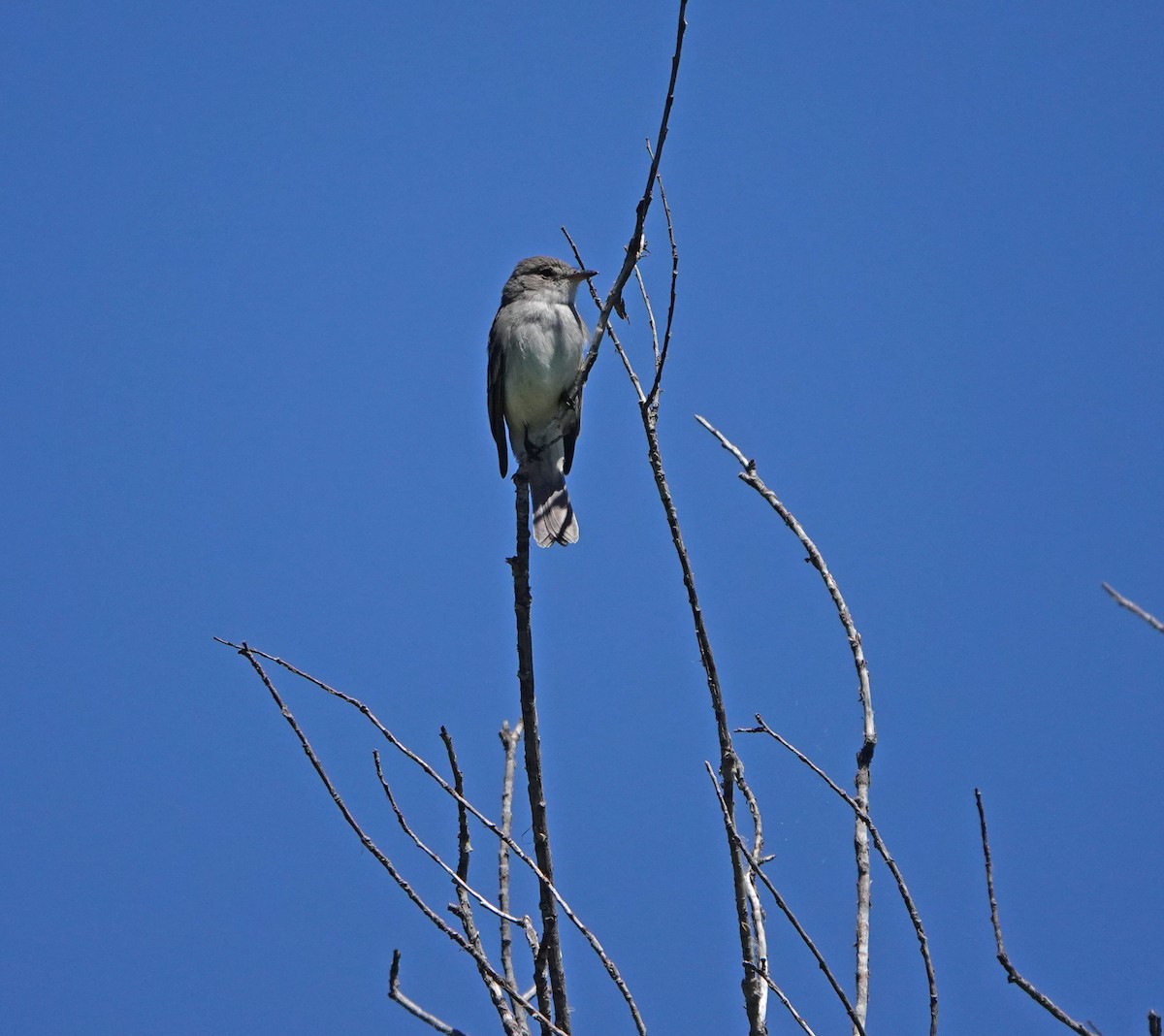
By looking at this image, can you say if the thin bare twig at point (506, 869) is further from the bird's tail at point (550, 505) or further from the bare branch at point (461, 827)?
the bird's tail at point (550, 505)

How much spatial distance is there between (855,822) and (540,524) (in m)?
3.97

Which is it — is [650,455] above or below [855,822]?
above

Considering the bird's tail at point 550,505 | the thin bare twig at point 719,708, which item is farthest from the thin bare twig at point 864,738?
the bird's tail at point 550,505

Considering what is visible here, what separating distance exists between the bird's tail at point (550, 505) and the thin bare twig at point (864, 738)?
3.33m

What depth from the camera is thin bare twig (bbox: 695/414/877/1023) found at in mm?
3207

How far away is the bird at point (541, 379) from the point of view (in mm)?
7344

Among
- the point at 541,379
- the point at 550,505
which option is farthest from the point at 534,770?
the point at 541,379

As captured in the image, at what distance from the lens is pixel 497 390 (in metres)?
7.78

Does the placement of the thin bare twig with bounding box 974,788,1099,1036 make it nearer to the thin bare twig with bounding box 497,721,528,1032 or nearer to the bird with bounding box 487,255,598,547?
the thin bare twig with bounding box 497,721,528,1032

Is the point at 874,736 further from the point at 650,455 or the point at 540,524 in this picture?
the point at 540,524

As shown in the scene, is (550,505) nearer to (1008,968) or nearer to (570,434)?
(570,434)

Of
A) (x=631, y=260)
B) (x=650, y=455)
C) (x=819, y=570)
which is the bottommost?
(x=819, y=570)

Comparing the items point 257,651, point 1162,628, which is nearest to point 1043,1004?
point 1162,628

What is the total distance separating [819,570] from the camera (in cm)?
357
